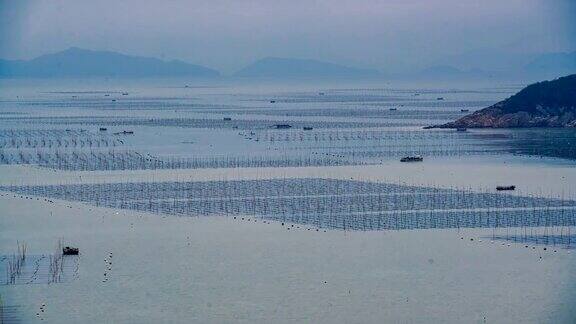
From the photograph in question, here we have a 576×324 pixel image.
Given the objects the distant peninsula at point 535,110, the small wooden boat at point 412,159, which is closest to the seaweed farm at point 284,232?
the small wooden boat at point 412,159

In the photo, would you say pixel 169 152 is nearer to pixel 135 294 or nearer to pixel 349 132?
pixel 349 132

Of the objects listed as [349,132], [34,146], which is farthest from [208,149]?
[349,132]

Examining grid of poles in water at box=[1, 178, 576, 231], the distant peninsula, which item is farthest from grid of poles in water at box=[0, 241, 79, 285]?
the distant peninsula

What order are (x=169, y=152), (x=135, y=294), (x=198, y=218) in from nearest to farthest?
1. (x=135, y=294)
2. (x=198, y=218)
3. (x=169, y=152)

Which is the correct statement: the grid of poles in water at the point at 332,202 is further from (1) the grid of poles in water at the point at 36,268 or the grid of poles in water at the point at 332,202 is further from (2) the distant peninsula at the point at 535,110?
(2) the distant peninsula at the point at 535,110

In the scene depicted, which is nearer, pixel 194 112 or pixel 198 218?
pixel 198 218

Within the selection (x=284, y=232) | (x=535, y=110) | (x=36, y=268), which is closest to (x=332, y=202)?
(x=284, y=232)

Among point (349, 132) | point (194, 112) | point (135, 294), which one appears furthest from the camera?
point (194, 112)

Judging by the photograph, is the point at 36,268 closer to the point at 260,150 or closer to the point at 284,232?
the point at 284,232
